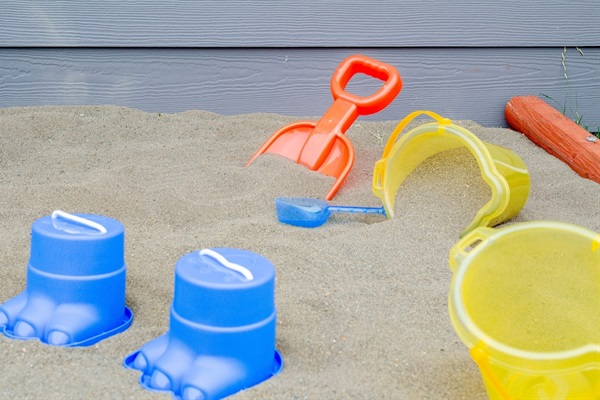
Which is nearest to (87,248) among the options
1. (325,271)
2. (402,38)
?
(325,271)

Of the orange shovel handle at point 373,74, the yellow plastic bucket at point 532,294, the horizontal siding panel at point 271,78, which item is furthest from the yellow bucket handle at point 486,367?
the horizontal siding panel at point 271,78

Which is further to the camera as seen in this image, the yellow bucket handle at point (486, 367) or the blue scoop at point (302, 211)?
the blue scoop at point (302, 211)

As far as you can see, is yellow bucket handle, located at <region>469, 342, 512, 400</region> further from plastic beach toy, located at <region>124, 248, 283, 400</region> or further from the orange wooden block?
the orange wooden block

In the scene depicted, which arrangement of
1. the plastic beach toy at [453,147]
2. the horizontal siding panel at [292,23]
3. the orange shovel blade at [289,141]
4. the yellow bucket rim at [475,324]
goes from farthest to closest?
the horizontal siding panel at [292,23] → the orange shovel blade at [289,141] → the plastic beach toy at [453,147] → the yellow bucket rim at [475,324]

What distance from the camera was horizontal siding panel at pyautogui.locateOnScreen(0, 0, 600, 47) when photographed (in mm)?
2639

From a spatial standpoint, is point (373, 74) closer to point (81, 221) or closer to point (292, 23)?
point (292, 23)

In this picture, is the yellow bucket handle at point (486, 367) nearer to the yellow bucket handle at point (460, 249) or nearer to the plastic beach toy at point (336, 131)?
the yellow bucket handle at point (460, 249)

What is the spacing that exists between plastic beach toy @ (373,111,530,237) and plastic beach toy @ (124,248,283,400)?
2.64 ft

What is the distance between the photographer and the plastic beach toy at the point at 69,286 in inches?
50.9

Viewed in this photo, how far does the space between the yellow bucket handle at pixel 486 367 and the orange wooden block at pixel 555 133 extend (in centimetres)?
147

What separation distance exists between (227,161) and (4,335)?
113cm

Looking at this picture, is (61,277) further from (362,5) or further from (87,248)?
(362,5)

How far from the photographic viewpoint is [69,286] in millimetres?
1307

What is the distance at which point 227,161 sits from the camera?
7.69 ft
